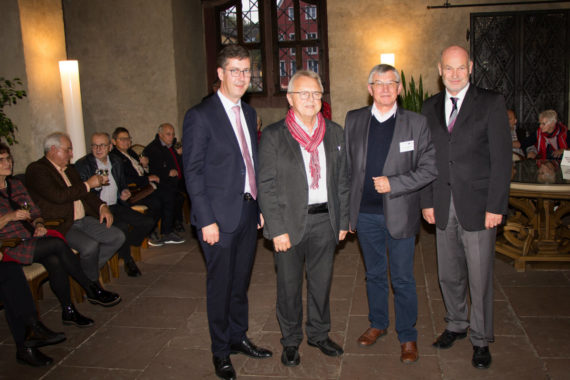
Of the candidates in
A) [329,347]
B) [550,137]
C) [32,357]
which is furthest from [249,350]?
[550,137]

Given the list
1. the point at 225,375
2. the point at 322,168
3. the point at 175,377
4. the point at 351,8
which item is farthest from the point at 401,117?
the point at 351,8

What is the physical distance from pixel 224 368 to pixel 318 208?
1067 millimetres

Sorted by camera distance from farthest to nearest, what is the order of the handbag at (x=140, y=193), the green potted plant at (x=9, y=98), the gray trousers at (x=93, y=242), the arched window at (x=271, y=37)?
the arched window at (x=271, y=37) → the handbag at (x=140, y=193) → the green potted plant at (x=9, y=98) → the gray trousers at (x=93, y=242)

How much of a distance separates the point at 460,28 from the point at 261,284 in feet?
18.5

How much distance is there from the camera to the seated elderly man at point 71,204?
4.24 m

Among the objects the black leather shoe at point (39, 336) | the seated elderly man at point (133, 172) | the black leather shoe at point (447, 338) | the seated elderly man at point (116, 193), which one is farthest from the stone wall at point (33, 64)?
the black leather shoe at point (447, 338)

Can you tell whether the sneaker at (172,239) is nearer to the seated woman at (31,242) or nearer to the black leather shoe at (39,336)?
the seated woman at (31,242)

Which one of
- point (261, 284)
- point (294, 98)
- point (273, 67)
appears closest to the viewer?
point (294, 98)

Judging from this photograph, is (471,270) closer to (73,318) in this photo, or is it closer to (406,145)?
(406,145)

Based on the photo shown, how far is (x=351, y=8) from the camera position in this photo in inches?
328

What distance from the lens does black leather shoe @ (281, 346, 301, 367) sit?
313cm

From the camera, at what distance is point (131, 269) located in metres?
4.97

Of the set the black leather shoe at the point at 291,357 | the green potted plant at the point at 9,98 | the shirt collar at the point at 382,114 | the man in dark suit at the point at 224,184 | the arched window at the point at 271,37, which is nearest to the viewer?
the man in dark suit at the point at 224,184

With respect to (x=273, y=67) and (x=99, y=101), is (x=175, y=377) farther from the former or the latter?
(x=273, y=67)
